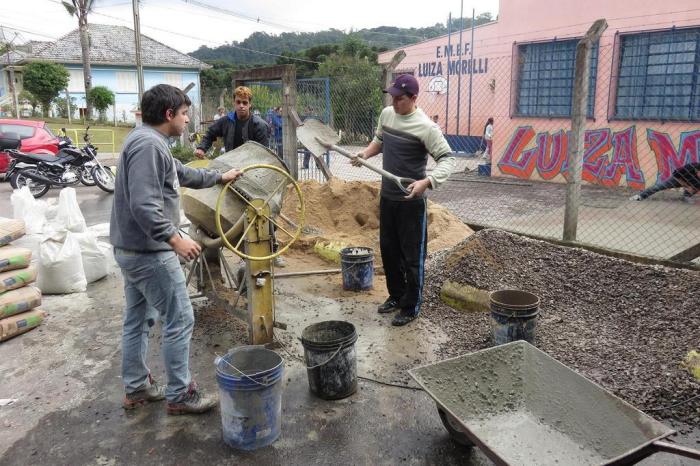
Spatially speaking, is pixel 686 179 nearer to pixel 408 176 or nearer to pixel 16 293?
pixel 408 176

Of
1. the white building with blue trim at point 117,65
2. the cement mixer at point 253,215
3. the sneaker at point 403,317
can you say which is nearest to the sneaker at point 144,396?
the cement mixer at point 253,215

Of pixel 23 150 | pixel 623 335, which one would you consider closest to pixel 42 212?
pixel 623 335

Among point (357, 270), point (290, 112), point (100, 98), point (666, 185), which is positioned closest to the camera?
point (357, 270)

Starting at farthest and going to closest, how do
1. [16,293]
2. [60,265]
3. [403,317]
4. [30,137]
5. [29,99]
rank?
1. [29,99]
2. [30,137]
3. [60,265]
4. [403,317]
5. [16,293]

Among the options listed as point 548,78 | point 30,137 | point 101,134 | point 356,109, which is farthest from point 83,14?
point 548,78

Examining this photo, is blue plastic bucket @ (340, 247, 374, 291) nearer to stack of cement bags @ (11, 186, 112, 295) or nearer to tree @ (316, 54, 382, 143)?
stack of cement bags @ (11, 186, 112, 295)

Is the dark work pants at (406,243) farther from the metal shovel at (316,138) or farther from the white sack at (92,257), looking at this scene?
the white sack at (92,257)

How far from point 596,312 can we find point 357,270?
2131 mm

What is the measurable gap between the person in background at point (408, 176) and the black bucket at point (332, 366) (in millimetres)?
1118

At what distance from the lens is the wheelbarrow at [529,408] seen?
2.55 metres

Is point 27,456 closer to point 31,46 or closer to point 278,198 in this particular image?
point 278,198

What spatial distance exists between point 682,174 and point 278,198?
7121 mm

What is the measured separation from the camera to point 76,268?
522 cm

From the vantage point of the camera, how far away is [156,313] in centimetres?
326
